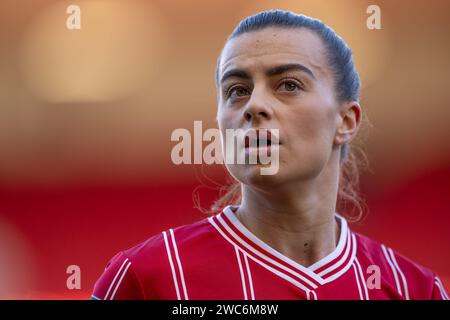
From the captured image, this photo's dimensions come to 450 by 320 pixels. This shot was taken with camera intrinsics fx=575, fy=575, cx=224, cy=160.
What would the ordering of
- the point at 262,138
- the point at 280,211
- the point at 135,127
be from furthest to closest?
the point at 135,127 → the point at 280,211 → the point at 262,138

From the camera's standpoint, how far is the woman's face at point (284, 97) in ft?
3.72

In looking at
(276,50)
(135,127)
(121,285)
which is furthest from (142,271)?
(135,127)

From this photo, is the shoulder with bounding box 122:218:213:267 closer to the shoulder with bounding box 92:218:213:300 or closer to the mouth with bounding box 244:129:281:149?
the shoulder with bounding box 92:218:213:300

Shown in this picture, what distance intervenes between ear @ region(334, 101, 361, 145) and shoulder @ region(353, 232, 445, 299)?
276 millimetres

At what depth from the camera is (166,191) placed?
292cm

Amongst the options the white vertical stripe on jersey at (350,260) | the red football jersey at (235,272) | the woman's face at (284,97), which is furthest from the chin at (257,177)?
the white vertical stripe on jersey at (350,260)

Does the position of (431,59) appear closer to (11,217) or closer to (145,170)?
(145,170)

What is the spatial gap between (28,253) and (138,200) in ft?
1.96

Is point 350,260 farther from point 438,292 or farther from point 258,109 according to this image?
point 258,109

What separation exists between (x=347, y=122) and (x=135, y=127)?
1642 millimetres

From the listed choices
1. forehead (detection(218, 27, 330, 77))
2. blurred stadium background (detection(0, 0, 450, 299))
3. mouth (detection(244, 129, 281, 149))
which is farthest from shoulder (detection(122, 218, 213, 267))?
blurred stadium background (detection(0, 0, 450, 299))

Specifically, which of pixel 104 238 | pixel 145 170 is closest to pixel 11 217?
pixel 104 238

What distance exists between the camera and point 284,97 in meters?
1.16

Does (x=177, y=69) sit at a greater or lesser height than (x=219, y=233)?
greater
